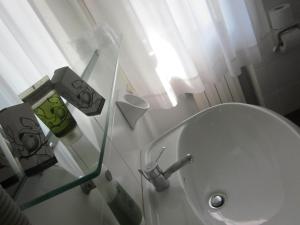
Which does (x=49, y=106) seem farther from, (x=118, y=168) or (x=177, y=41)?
(x=177, y=41)

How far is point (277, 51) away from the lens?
161 centimetres

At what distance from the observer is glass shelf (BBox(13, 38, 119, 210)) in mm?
530

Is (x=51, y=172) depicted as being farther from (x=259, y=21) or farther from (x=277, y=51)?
(x=277, y=51)

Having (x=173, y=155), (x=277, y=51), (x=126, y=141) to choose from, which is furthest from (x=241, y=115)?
(x=277, y=51)

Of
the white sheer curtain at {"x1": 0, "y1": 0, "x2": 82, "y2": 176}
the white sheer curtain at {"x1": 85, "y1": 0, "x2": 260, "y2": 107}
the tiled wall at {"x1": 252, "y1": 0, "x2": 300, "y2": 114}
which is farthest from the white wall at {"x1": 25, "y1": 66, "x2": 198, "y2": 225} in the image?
the tiled wall at {"x1": 252, "y1": 0, "x2": 300, "y2": 114}

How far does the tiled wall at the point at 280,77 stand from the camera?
63.9 inches

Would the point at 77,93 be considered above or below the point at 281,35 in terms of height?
above

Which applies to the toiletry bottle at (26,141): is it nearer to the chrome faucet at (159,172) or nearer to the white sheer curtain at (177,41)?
the chrome faucet at (159,172)

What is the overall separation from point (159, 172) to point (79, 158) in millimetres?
308

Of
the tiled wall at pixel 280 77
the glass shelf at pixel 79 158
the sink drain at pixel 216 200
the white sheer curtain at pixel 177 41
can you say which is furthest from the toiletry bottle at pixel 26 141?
the tiled wall at pixel 280 77

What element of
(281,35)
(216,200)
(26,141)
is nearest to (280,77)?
(281,35)

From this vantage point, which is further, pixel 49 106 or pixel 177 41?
pixel 177 41

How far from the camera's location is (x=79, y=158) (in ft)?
2.13

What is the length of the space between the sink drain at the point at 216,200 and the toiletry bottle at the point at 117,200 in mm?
290
